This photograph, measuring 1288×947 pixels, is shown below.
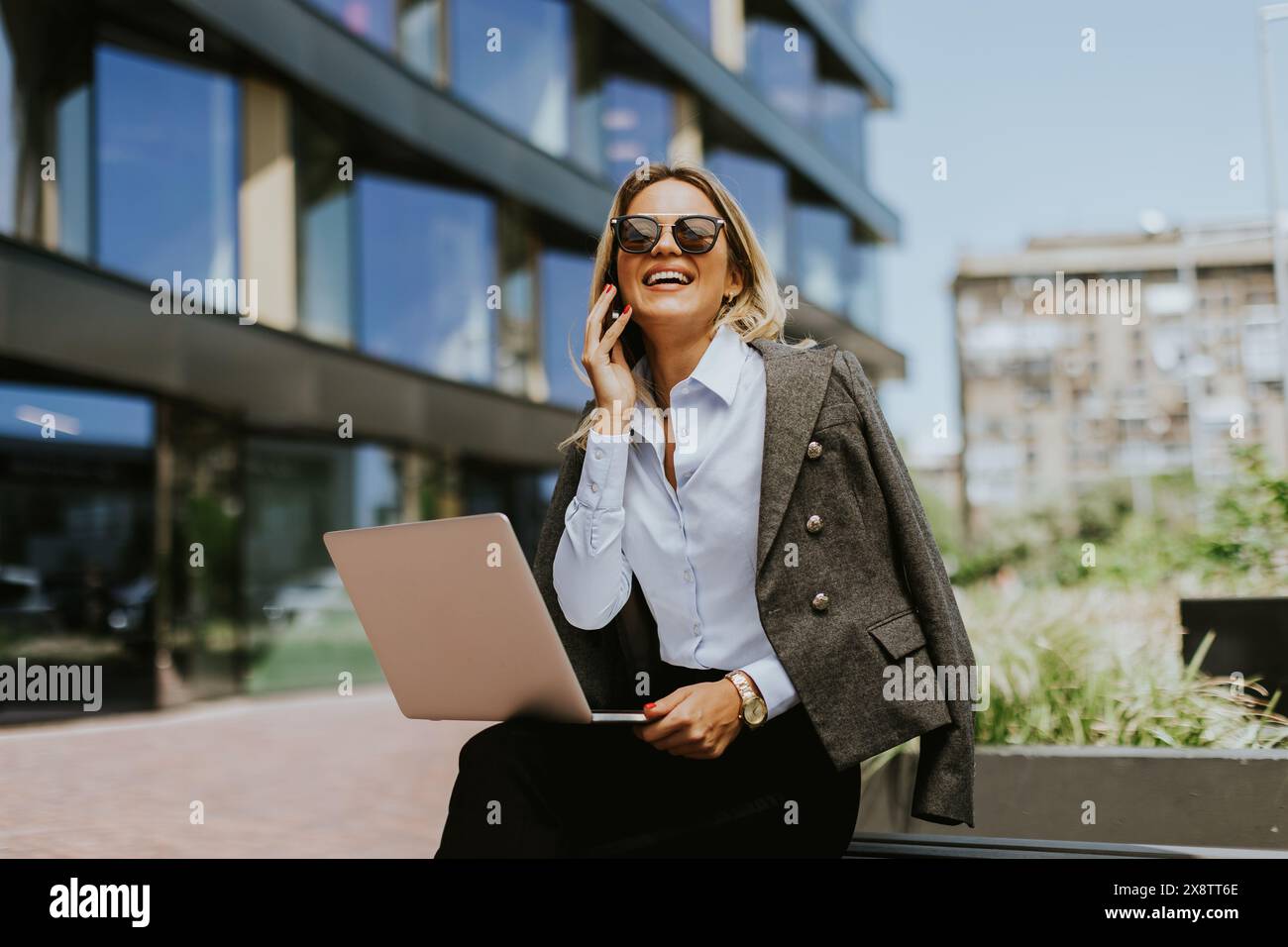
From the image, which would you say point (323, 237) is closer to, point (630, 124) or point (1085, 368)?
point (630, 124)

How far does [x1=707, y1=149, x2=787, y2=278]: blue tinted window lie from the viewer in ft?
65.8

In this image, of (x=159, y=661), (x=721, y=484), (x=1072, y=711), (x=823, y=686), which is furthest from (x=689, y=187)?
(x=159, y=661)

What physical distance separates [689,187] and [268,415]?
35.9ft

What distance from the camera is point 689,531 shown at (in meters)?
2.42

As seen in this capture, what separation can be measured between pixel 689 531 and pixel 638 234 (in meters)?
0.65

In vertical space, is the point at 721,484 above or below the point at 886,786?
above

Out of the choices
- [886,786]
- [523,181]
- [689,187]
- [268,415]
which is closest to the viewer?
[689,187]

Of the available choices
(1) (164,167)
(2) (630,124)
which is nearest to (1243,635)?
(1) (164,167)

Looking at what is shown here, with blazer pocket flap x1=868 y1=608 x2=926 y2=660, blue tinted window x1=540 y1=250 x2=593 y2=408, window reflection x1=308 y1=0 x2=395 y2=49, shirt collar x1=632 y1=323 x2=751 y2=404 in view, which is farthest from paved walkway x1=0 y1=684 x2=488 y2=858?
window reflection x1=308 y1=0 x2=395 y2=49

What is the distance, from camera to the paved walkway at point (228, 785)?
5.61 meters

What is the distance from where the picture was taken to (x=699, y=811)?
7.57 ft

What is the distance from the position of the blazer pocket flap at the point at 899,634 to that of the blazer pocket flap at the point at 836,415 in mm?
397
